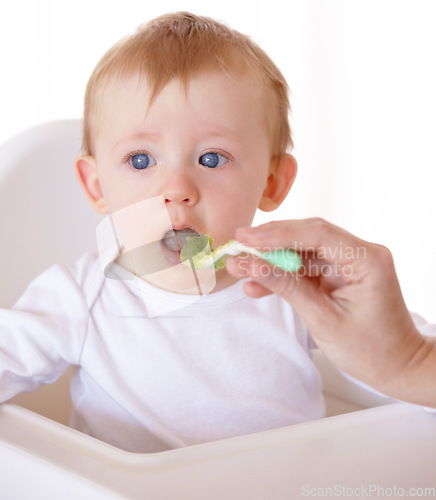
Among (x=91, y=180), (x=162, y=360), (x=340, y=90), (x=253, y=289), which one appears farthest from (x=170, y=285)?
(x=340, y=90)

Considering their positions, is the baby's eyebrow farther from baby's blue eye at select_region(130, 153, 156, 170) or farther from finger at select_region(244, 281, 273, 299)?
finger at select_region(244, 281, 273, 299)

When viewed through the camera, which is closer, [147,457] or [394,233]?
[147,457]

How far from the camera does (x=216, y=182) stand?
0.85 meters

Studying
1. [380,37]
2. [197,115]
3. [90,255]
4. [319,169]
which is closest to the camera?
[197,115]

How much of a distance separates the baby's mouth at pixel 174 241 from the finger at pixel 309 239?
26 cm

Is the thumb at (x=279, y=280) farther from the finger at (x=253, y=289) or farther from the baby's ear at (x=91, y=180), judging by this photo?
the baby's ear at (x=91, y=180)

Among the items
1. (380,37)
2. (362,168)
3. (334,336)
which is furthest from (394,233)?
(334,336)

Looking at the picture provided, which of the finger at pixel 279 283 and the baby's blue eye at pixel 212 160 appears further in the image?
the baby's blue eye at pixel 212 160

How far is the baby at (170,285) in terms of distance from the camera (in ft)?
2.71

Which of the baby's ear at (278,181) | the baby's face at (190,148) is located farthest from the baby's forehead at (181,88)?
the baby's ear at (278,181)

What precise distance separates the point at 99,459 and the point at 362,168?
1758 mm

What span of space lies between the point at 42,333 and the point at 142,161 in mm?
238

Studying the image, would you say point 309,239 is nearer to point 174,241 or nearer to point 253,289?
point 253,289

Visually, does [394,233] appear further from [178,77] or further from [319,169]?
[178,77]
